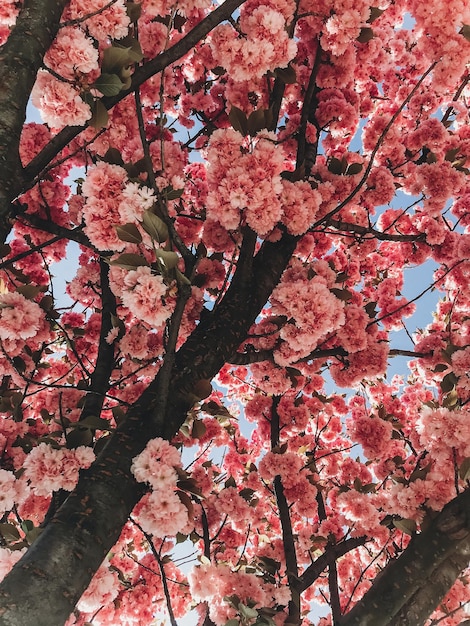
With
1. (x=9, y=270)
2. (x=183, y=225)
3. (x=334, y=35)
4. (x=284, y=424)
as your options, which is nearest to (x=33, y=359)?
(x=9, y=270)

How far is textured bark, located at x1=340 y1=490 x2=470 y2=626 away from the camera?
1816mm

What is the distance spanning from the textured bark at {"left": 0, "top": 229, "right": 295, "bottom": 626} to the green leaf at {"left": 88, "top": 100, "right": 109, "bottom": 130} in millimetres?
1076

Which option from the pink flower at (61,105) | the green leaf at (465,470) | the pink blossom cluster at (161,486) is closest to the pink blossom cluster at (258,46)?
the pink flower at (61,105)

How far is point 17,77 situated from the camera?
203 cm

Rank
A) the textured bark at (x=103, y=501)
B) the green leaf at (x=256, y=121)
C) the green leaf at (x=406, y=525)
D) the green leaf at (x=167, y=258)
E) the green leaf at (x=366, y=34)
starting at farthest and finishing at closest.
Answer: the green leaf at (x=366, y=34), the green leaf at (x=256, y=121), the green leaf at (x=406, y=525), the green leaf at (x=167, y=258), the textured bark at (x=103, y=501)

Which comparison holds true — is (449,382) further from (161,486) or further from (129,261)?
(129,261)

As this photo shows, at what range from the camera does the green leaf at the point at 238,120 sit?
234 centimetres

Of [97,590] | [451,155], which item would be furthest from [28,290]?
[451,155]

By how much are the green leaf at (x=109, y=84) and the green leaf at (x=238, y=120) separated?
24.1 inches

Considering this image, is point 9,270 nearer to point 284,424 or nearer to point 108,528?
point 108,528

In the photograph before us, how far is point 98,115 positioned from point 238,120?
737 millimetres

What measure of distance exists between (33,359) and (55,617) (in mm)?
2121

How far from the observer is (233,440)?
5855mm

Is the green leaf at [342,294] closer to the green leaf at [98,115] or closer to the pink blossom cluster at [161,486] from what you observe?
the pink blossom cluster at [161,486]
